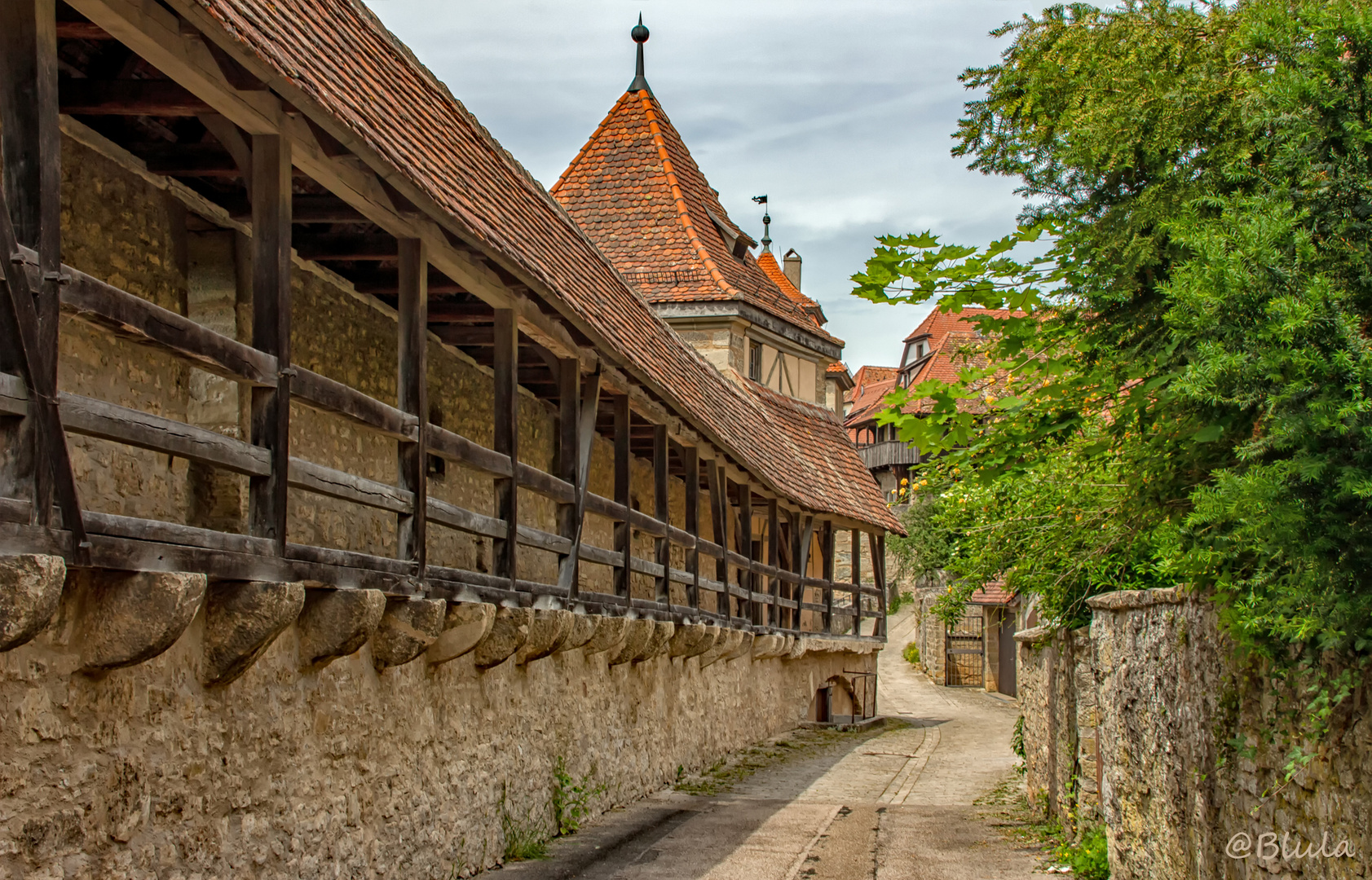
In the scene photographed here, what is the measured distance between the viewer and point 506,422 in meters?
8.07

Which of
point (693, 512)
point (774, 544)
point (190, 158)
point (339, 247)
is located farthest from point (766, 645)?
point (190, 158)

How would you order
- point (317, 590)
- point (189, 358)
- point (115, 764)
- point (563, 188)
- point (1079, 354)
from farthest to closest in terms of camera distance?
point (563, 188) < point (1079, 354) < point (317, 590) < point (189, 358) < point (115, 764)

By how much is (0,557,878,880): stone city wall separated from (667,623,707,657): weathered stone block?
1.57 metres

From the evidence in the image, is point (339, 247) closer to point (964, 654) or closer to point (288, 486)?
point (288, 486)

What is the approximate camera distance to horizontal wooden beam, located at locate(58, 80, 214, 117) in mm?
5297

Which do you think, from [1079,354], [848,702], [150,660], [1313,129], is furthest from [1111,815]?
[848,702]

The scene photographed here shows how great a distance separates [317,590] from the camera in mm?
5734

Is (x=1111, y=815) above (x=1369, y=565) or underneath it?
underneath

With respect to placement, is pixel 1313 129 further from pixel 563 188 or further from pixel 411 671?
pixel 563 188

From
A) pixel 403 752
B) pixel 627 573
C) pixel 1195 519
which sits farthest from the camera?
pixel 627 573

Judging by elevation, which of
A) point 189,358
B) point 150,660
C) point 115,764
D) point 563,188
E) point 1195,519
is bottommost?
point 115,764

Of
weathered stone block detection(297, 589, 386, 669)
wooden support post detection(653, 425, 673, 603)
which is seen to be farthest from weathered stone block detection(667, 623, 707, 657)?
weathered stone block detection(297, 589, 386, 669)

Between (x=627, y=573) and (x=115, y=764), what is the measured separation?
629 centimetres

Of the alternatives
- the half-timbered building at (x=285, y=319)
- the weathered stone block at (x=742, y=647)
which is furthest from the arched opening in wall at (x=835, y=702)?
the half-timbered building at (x=285, y=319)
